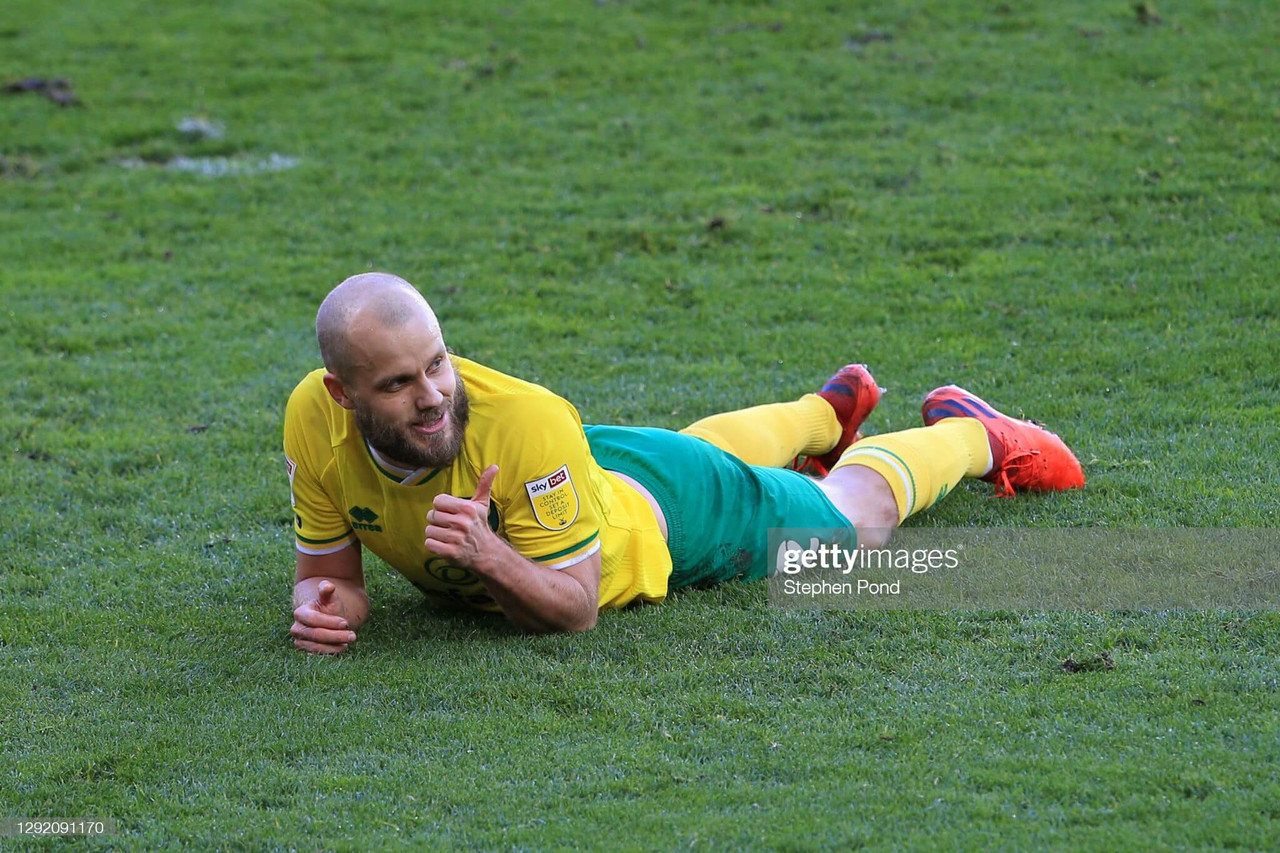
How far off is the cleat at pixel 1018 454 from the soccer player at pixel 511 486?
124mm

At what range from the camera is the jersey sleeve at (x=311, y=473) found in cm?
518

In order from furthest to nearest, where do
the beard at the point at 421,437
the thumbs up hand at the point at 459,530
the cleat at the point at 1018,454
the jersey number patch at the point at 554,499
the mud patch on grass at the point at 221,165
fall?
1. the mud patch on grass at the point at 221,165
2. the cleat at the point at 1018,454
3. the jersey number patch at the point at 554,499
4. the beard at the point at 421,437
5. the thumbs up hand at the point at 459,530

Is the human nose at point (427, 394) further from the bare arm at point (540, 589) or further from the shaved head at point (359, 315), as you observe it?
the bare arm at point (540, 589)

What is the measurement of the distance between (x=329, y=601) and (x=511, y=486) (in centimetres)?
83

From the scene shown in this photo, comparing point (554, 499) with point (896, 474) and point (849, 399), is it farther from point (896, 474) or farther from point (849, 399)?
point (849, 399)

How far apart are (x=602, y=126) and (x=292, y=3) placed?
21.1 feet

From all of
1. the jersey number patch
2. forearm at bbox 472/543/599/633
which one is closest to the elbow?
forearm at bbox 472/543/599/633

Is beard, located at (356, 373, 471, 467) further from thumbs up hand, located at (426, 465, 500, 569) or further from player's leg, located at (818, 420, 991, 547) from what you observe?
player's leg, located at (818, 420, 991, 547)

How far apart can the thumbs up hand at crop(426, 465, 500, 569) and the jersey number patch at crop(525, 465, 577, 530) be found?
263 millimetres

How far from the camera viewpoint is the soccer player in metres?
4.68

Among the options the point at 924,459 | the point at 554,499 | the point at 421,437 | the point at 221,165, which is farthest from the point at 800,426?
the point at 221,165

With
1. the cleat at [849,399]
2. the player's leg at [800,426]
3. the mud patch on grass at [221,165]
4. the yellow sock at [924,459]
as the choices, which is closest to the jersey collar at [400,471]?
the player's leg at [800,426]

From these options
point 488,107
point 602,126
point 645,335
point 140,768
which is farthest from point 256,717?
point 488,107

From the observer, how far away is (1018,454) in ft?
20.9
